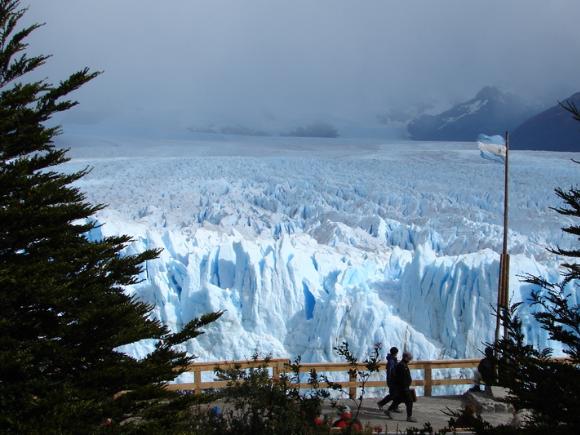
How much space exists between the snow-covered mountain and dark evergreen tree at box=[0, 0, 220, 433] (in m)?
3.76

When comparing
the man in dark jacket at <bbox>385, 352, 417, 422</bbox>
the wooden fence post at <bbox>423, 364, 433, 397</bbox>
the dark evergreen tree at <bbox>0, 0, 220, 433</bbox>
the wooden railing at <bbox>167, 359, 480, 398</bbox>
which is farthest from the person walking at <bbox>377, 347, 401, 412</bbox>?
the dark evergreen tree at <bbox>0, 0, 220, 433</bbox>

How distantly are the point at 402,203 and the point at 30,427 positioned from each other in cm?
1418

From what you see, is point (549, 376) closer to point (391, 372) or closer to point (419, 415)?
point (391, 372)

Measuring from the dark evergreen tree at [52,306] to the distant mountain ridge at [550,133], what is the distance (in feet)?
87.2

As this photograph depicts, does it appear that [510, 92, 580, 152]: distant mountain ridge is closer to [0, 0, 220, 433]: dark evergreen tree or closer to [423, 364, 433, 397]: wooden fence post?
[423, 364, 433, 397]: wooden fence post

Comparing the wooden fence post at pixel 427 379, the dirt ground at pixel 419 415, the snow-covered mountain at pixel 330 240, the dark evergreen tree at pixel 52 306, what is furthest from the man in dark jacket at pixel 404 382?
the snow-covered mountain at pixel 330 240

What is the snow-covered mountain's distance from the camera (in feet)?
40.4

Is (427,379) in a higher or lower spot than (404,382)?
lower

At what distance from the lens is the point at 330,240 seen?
15359 mm

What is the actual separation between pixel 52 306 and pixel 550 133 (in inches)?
1112

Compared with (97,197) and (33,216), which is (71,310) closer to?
(33,216)

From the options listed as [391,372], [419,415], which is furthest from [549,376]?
[419,415]

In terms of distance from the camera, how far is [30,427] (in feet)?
12.0

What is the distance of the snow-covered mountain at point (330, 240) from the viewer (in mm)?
12320
